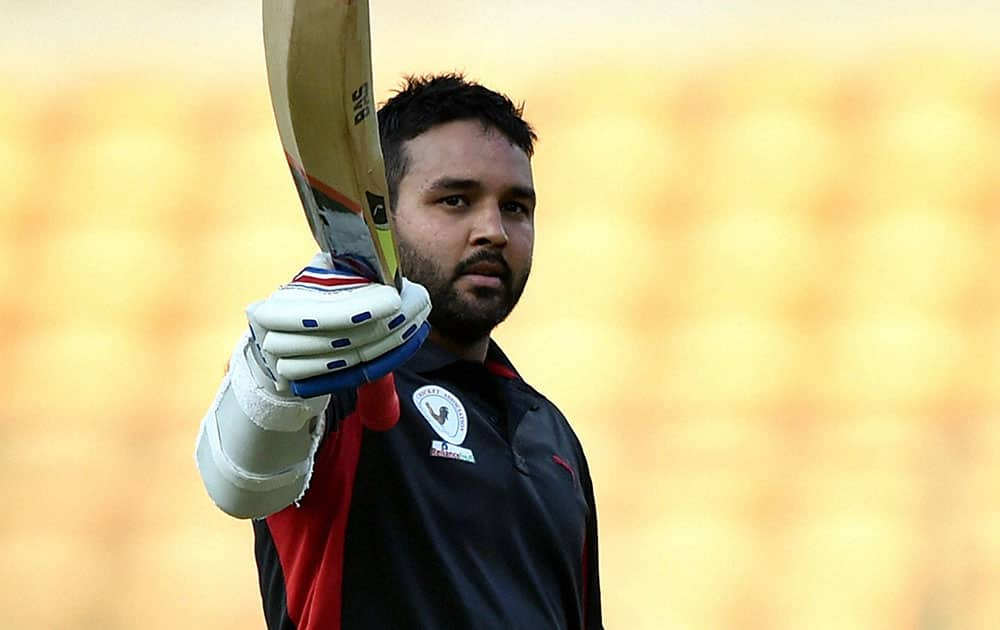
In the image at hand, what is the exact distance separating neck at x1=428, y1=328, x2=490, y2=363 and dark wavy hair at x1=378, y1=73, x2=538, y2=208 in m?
0.16

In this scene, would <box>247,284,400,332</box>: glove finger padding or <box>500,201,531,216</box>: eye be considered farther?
<box>500,201,531,216</box>: eye

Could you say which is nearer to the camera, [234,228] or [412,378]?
[412,378]

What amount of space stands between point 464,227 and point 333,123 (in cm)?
50

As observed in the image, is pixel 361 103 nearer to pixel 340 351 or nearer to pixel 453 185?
pixel 340 351

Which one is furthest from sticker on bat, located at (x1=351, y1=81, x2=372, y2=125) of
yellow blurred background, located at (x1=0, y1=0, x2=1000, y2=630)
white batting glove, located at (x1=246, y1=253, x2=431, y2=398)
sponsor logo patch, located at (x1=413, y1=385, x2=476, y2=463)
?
yellow blurred background, located at (x1=0, y1=0, x2=1000, y2=630)

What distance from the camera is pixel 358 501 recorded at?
1624mm

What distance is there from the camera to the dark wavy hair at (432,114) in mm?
1926

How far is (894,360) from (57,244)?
244cm

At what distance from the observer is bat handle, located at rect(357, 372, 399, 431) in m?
1.55

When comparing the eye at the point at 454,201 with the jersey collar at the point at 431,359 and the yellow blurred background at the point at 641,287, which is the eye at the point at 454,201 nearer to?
the jersey collar at the point at 431,359

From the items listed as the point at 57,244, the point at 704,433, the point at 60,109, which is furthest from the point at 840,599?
the point at 60,109

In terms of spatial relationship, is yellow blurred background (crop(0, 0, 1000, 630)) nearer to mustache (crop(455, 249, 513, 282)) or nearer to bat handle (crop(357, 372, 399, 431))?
mustache (crop(455, 249, 513, 282))

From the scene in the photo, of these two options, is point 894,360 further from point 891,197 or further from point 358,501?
point 358,501

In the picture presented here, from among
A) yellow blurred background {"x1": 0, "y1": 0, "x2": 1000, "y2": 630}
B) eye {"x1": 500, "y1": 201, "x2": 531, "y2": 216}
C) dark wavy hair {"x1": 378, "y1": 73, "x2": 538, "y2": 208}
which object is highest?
dark wavy hair {"x1": 378, "y1": 73, "x2": 538, "y2": 208}
